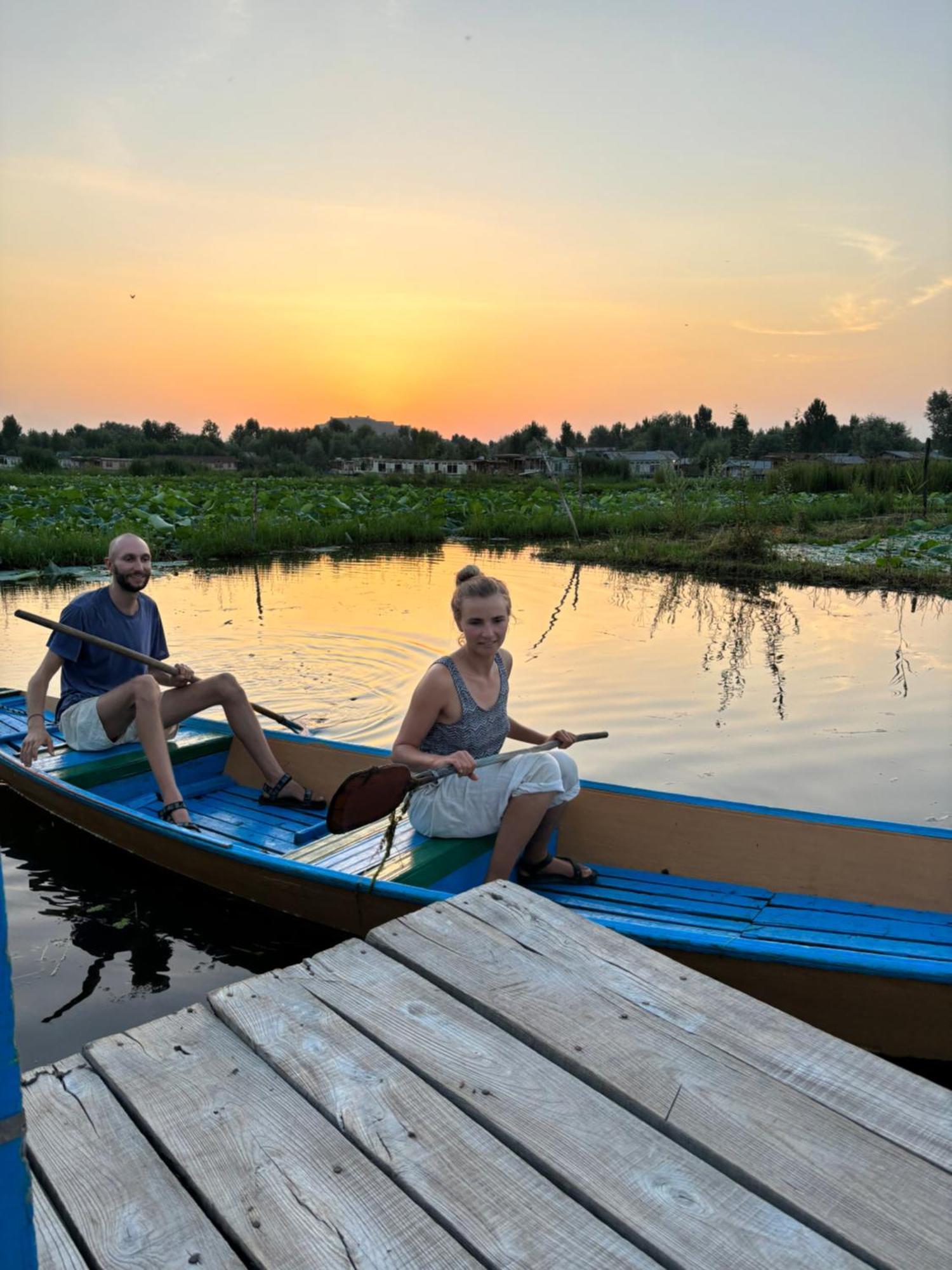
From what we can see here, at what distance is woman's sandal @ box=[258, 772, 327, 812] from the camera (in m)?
4.50

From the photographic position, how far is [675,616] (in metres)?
10.1

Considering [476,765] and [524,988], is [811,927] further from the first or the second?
[524,988]

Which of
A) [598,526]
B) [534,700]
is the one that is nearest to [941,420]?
[598,526]

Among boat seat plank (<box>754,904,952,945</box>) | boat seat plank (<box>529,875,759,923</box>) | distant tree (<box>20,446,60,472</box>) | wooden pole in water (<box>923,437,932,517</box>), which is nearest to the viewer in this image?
boat seat plank (<box>754,904,952,945</box>)

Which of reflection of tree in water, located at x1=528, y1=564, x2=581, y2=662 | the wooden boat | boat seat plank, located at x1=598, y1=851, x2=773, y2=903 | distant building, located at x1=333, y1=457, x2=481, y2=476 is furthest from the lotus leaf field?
distant building, located at x1=333, y1=457, x2=481, y2=476

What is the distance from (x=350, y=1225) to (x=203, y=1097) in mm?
413

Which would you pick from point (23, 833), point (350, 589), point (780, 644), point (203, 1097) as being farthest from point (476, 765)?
Answer: point (350, 589)

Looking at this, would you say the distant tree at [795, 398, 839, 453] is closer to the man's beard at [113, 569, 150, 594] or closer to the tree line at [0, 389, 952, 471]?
the tree line at [0, 389, 952, 471]

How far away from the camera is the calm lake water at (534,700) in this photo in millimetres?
3764

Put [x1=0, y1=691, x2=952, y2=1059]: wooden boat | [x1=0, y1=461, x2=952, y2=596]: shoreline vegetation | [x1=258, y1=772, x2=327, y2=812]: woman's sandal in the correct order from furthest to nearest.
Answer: [x1=0, y1=461, x2=952, y2=596]: shoreline vegetation, [x1=258, y1=772, x2=327, y2=812]: woman's sandal, [x1=0, y1=691, x2=952, y2=1059]: wooden boat

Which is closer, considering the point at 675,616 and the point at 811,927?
the point at 811,927

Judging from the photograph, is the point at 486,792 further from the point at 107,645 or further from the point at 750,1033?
the point at 107,645

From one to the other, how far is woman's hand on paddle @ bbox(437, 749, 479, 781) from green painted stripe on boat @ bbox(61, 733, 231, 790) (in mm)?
2010

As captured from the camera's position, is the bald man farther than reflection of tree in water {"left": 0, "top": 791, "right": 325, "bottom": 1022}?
Yes
